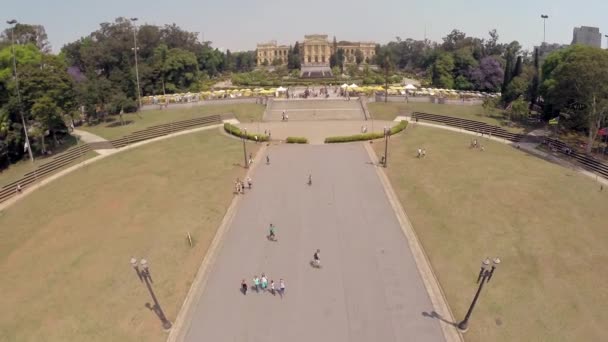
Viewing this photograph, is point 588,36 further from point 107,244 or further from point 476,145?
point 107,244

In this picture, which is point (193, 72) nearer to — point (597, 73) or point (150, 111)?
point (150, 111)

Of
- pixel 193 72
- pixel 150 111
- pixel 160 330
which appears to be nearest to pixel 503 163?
pixel 160 330

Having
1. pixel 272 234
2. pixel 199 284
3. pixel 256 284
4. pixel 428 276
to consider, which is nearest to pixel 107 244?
pixel 199 284

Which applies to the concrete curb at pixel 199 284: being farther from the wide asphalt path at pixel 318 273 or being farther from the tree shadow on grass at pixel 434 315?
the tree shadow on grass at pixel 434 315

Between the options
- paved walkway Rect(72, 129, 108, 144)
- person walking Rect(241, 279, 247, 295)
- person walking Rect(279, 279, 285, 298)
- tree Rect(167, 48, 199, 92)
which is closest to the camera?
person walking Rect(279, 279, 285, 298)

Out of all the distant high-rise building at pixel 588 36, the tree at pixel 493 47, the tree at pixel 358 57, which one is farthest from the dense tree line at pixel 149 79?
the distant high-rise building at pixel 588 36

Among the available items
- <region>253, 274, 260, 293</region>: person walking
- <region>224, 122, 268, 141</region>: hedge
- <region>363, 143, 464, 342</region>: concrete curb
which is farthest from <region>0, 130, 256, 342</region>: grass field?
<region>363, 143, 464, 342</region>: concrete curb

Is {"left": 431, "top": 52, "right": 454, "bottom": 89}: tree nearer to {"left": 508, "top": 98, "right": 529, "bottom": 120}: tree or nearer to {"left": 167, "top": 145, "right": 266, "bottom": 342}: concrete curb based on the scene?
{"left": 508, "top": 98, "right": 529, "bottom": 120}: tree
